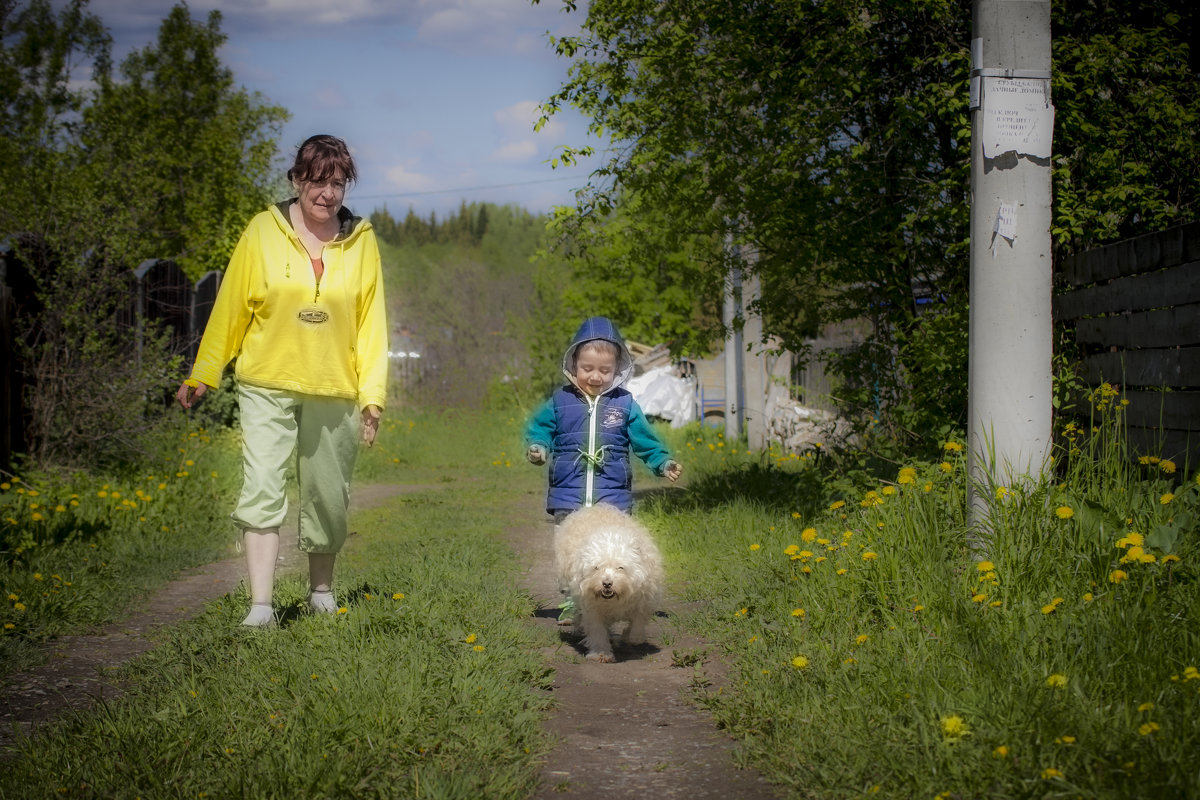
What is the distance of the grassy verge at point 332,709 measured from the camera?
299 centimetres

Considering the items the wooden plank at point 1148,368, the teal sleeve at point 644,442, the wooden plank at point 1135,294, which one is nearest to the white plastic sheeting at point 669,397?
the wooden plank at point 1135,294

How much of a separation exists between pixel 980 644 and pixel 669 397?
1904cm

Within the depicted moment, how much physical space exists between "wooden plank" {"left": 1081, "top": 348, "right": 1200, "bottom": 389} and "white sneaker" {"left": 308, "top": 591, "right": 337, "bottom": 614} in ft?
12.3

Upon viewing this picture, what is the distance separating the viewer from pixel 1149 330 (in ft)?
16.9

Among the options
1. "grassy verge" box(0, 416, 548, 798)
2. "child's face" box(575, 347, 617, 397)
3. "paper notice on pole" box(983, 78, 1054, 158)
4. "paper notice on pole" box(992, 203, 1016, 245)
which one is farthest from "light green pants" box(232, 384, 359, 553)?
"paper notice on pole" box(983, 78, 1054, 158)

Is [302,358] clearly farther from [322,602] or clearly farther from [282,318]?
[322,602]

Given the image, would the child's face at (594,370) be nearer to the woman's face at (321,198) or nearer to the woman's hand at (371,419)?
the woman's hand at (371,419)

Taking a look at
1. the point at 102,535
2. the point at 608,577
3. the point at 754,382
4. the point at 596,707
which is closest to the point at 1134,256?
the point at 608,577

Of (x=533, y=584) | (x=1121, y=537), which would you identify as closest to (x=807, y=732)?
(x=1121, y=537)

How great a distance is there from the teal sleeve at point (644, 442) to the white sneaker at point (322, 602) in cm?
163

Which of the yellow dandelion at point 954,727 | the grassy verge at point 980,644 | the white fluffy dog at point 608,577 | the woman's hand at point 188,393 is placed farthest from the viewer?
the woman's hand at point 188,393

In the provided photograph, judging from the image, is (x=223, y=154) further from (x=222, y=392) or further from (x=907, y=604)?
(x=907, y=604)

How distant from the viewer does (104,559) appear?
650 centimetres

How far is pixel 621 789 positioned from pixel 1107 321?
387 centimetres
